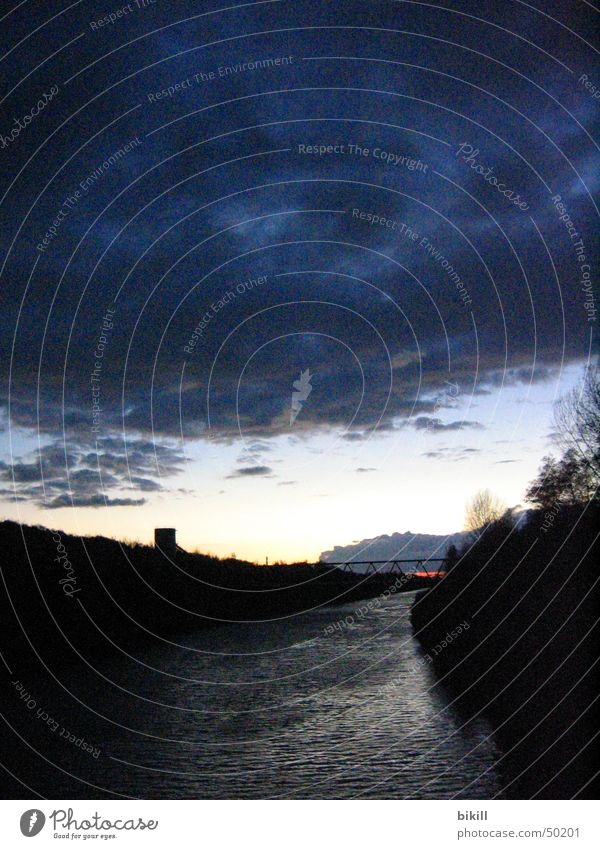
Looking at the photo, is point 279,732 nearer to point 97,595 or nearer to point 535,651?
point 535,651

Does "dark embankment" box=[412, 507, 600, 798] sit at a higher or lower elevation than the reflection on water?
higher

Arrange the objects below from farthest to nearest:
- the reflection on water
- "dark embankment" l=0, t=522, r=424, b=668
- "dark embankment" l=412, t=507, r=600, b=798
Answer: "dark embankment" l=0, t=522, r=424, b=668 → the reflection on water → "dark embankment" l=412, t=507, r=600, b=798

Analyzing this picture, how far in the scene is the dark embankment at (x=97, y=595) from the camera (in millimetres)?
39562

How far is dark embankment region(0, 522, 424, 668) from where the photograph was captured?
130 ft

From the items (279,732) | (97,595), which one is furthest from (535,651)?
(97,595)

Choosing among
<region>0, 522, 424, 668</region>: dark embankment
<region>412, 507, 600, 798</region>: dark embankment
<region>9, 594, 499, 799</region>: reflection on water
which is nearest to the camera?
<region>412, 507, 600, 798</region>: dark embankment

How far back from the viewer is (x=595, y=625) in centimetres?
1186

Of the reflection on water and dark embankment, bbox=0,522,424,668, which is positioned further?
dark embankment, bbox=0,522,424,668

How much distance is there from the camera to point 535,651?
21766mm

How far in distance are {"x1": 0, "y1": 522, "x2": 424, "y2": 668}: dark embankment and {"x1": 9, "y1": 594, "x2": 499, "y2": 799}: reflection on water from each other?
12.9 ft

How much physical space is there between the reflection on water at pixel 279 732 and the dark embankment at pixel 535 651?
105cm
